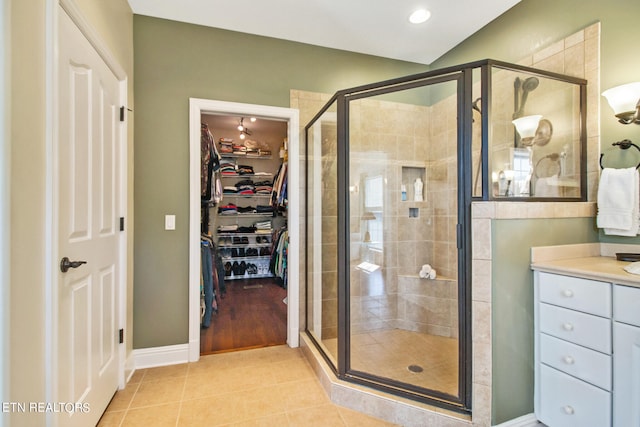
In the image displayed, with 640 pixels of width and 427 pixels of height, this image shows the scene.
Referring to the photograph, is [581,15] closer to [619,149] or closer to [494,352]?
[619,149]

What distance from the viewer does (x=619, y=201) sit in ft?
5.29

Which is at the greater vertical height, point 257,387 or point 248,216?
point 248,216

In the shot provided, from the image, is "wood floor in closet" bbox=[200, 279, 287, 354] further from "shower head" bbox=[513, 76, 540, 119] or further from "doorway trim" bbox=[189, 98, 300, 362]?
"shower head" bbox=[513, 76, 540, 119]

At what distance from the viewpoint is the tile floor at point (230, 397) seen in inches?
64.4

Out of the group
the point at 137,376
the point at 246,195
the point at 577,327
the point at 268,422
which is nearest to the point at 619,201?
the point at 577,327

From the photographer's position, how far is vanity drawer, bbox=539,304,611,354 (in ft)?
4.20

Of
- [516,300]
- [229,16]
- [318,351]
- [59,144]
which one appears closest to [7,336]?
[59,144]

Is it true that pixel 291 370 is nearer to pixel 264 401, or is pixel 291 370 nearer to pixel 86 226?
pixel 264 401

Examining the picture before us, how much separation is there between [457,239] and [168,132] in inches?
88.5

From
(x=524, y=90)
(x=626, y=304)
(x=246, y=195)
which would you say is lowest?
(x=626, y=304)

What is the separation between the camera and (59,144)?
3.97 feet

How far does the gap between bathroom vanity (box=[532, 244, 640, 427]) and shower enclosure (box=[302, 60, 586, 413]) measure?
1.27 feet

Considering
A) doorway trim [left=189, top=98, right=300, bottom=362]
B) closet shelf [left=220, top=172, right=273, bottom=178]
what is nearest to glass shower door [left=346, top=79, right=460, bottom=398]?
doorway trim [left=189, top=98, right=300, bottom=362]

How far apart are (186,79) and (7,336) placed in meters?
2.06
